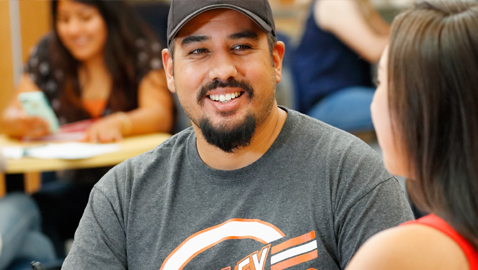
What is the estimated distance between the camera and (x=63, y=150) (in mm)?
1966

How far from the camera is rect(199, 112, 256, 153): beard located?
1.16 meters

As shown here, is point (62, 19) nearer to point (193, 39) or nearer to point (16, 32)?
point (16, 32)

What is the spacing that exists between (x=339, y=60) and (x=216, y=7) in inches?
60.8

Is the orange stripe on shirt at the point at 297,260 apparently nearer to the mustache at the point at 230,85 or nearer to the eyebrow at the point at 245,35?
the mustache at the point at 230,85

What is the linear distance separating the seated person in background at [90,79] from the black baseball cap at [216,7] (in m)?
1.11

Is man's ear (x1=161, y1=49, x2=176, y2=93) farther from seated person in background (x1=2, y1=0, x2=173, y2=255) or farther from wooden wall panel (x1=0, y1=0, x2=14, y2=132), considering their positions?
wooden wall panel (x1=0, y1=0, x2=14, y2=132)

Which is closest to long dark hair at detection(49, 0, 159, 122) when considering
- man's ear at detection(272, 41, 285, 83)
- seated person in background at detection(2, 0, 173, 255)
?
seated person in background at detection(2, 0, 173, 255)

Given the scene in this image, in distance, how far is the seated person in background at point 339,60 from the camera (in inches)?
96.5

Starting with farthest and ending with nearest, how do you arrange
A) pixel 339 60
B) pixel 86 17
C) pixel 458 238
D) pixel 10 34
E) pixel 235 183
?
pixel 10 34 < pixel 339 60 < pixel 86 17 < pixel 235 183 < pixel 458 238

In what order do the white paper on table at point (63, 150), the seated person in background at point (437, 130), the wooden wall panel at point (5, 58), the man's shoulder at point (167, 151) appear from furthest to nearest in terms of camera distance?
the wooden wall panel at point (5, 58)
the white paper on table at point (63, 150)
the man's shoulder at point (167, 151)
the seated person in background at point (437, 130)

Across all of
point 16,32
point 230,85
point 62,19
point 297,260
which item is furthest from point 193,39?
point 16,32

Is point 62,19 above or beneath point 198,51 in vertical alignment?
beneath

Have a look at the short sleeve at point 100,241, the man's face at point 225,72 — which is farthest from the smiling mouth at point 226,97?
the short sleeve at point 100,241

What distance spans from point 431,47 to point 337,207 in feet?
1.39
